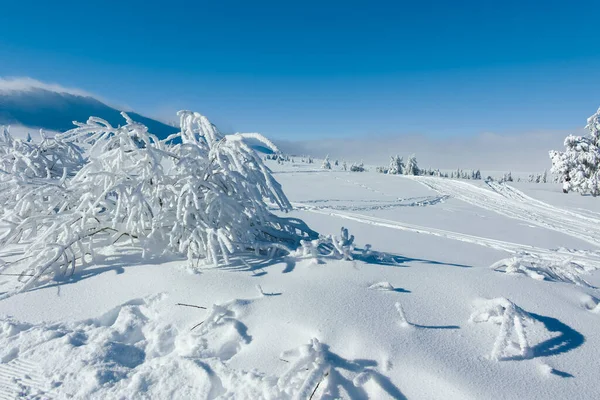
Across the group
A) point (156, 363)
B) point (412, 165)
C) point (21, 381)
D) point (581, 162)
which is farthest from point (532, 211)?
point (412, 165)

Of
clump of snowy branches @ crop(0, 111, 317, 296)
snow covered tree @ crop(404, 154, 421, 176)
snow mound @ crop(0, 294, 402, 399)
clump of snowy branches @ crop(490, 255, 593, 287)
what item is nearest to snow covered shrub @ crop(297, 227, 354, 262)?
clump of snowy branches @ crop(0, 111, 317, 296)

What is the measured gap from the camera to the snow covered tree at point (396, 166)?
5850cm

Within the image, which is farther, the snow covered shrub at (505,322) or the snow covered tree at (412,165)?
the snow covered tree at (412,165)

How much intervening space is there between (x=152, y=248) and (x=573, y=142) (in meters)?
26.9

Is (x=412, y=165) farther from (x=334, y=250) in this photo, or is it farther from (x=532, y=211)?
(x=334, y=250)

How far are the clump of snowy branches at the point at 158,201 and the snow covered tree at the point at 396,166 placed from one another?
57893mm

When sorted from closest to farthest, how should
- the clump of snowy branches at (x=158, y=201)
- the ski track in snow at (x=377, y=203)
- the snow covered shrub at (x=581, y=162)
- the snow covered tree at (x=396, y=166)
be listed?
the clump of snowy branches at (x=158, y=201), the ski track in snow at (x=377, y=203), the snow covered shrub at (x=581, y=162), the snow covered tree at (x=396, y=166)

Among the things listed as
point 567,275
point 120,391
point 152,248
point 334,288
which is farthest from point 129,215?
point 567,275

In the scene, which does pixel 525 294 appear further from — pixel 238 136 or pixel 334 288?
pixel 238 136

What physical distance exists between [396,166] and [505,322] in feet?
195

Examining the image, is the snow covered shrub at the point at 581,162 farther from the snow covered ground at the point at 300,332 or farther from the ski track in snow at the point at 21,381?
the ski track in snow at the point at 21,381

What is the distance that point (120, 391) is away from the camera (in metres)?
1.58

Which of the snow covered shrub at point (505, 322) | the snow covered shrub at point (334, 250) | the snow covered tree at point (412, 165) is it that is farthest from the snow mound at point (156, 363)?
the snow covered tree at point (412, 165)

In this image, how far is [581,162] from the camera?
21.3 meters
